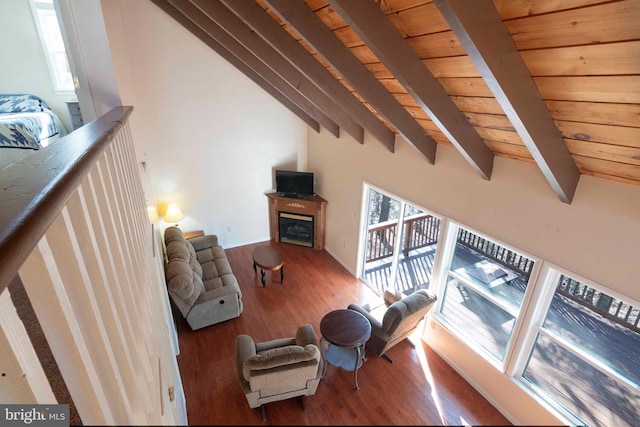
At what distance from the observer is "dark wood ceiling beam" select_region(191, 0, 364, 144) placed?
11.1 ft

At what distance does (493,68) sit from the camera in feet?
5.47

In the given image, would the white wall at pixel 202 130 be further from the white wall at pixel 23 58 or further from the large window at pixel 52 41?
the white wall at pixel 23 58

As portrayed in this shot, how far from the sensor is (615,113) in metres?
1.75

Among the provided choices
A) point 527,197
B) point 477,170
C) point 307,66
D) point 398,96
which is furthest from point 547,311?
point 307,66

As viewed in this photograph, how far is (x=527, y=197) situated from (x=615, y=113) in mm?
1152

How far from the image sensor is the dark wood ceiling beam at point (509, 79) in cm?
151

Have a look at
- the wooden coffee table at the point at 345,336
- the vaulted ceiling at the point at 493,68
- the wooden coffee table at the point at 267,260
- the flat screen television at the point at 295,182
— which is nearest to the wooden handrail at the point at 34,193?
the vaulted ceiling at the point at 493,68

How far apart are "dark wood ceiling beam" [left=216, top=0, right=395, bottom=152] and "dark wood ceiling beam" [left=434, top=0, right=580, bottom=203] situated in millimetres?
1994

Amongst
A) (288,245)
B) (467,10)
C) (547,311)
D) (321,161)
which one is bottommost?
(288,245)

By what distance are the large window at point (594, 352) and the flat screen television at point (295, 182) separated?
4.36 meters

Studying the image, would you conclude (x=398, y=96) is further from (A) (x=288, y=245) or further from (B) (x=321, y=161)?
(A) (x=288, y=245)

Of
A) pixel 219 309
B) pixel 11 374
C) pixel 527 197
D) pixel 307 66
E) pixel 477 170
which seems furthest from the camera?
pixel 219 309

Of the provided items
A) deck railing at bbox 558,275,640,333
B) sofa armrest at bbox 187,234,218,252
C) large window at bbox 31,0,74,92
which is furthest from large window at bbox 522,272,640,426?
large window at bbox 31,0,74,92

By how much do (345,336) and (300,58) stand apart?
2900 mm
